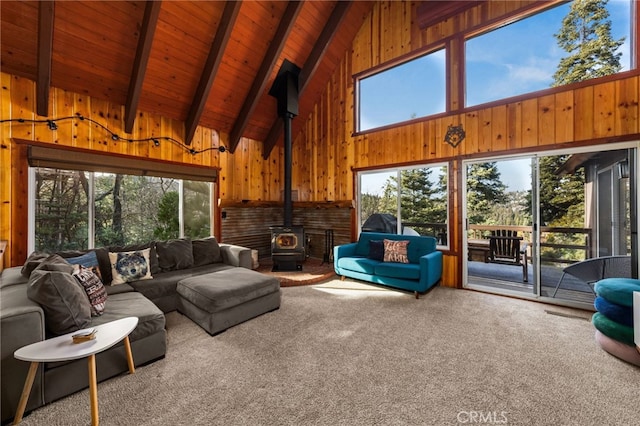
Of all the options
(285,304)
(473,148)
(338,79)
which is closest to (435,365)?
(285,304)

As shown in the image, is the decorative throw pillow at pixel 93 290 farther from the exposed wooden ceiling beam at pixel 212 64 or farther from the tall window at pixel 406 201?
the tall window at pixel 406 201

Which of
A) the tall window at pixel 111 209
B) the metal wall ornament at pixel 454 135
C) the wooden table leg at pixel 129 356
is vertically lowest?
the wooden table leg at pixel 129 356

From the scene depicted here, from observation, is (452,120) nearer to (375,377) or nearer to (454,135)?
(454,135)

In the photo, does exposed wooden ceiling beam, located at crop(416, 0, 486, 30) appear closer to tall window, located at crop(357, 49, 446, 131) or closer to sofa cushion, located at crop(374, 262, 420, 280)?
tall window, located at crop(357, 49, 446, 131)

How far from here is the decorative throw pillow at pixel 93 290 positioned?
2066mm

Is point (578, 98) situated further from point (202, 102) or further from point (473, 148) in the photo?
point (202, 102)

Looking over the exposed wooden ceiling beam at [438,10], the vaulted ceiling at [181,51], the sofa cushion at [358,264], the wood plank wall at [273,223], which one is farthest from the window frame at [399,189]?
the exposed wooden ceiling beam at [438,10]

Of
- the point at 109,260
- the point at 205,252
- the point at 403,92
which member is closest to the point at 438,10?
the point at 403,92

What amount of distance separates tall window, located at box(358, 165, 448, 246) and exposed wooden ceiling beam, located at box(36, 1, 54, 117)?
15.6ft

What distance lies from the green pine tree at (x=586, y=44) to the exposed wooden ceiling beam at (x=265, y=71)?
377 cm

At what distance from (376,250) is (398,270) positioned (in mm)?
683

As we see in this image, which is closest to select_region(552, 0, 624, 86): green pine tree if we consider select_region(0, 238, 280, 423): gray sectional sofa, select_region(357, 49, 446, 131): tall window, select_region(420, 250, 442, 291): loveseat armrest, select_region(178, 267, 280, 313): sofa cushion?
select_region(357, 49, 446, 131): tall window

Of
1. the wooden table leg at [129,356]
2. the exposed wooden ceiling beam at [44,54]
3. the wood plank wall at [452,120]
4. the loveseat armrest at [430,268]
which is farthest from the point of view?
the loveseat armrest at [430,268]

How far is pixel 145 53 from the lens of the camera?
10.8 feet
